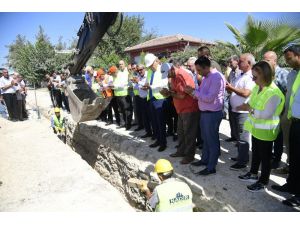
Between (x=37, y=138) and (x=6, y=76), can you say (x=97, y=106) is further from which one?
(x=6, y=76)

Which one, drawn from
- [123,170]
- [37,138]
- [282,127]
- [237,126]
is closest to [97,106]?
[123,170]

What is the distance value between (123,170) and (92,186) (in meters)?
1.31

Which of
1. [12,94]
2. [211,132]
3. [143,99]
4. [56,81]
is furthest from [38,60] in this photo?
[211,132]

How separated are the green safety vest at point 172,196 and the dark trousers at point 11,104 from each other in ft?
29.3

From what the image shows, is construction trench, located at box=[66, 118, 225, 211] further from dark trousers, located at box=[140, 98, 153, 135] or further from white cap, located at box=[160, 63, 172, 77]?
white cap, located at box=[160, 63, 172, 77]

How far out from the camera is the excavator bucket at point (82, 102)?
6734 millimetres

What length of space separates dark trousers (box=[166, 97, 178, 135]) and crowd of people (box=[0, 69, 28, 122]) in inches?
247

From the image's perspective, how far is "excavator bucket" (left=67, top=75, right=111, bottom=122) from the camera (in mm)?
6734

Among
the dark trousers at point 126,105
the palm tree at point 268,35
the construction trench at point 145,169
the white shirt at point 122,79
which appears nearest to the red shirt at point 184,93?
the construction trench at point 145,169

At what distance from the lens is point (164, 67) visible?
509cm

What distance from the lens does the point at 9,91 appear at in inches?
392

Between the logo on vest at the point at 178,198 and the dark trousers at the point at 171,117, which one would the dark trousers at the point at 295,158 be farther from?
the dark trousers at the point at 171,117

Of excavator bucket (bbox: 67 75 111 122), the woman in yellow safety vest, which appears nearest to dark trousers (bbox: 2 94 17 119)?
excavator bucket (bbox: 67 75 111 122)

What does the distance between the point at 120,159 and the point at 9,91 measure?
19.8ft
